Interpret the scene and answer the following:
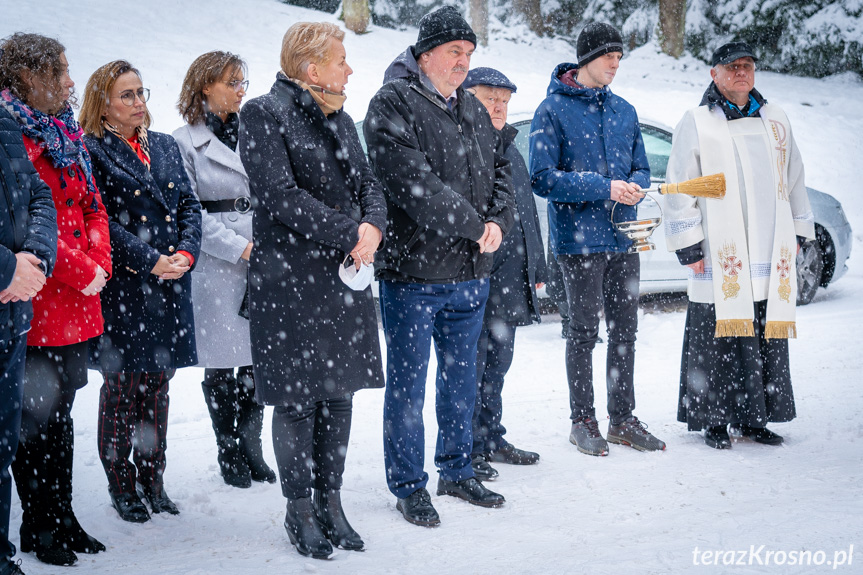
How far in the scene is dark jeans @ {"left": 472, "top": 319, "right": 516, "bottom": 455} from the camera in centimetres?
412

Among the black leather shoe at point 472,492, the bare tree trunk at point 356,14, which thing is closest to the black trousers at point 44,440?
the black leather shoe at point 472,492

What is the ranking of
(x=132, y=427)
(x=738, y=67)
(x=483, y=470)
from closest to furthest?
(x=132, y=427), (x=483, y=470), (x=738, y=67)

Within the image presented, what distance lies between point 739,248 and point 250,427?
8.74 feet

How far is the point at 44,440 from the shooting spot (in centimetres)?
311

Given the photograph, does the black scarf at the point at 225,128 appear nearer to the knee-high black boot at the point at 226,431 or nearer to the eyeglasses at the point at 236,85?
the eyeglasses at the point at 236,85

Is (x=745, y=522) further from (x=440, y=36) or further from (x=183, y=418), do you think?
(x=183, y=418)

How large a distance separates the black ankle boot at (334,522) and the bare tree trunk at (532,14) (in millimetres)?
18481

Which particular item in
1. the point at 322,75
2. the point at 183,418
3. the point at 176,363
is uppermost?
the point at 322,75

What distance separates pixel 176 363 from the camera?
11.7ft

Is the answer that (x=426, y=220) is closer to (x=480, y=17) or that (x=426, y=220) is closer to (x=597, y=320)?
(x=597, y=320)

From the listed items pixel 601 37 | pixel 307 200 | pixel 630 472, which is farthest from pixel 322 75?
pixel 630 472

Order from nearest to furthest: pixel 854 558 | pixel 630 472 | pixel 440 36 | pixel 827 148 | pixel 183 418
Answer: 1. pixel 854 558
2. pixel 440 36
3. pixel 630 472
4. pixel 183 418
5. pixel 827 148

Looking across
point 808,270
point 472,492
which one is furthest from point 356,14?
point 472,492

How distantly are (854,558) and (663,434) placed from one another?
1.78 meters
